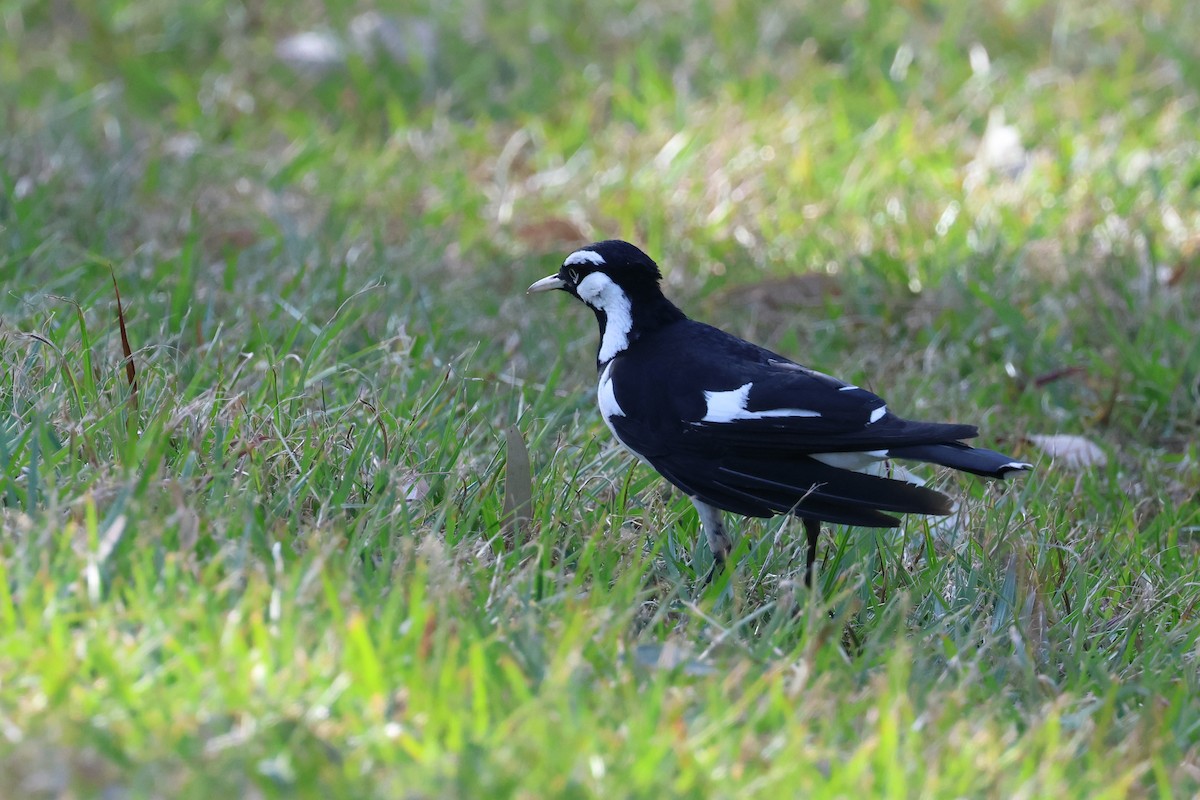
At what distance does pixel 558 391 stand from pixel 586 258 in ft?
2.25

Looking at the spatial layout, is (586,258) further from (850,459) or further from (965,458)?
(965,458)

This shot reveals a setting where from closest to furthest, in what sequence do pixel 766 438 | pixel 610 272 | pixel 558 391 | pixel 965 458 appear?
pixel 965 458 < pixel 766 438 < pixel 610 272 < pixel 558 391

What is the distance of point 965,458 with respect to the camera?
2777 mm

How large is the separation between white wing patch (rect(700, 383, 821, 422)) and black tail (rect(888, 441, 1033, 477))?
190 mm

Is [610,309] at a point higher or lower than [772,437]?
higher

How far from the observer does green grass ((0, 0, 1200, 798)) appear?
2033mm

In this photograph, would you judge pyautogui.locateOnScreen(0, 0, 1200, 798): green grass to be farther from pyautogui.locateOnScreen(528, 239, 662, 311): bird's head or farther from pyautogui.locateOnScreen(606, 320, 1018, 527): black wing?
pyautogui.locateOnScreen(528, 239, 662, 311): bird's head

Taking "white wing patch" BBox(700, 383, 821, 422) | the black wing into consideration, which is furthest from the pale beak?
"white wing patch" BBox(700, 383, 821, 422)

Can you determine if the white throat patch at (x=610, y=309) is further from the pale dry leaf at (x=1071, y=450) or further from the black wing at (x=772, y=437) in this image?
the pale dry leaf at (x=1071, y=450)

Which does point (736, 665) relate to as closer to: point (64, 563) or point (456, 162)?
point (64, 563)

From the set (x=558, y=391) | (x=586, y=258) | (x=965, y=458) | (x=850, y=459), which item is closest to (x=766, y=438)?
(x=850, y=459)

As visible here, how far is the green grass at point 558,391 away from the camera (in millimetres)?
2033

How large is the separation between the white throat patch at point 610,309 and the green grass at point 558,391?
0.73 ft

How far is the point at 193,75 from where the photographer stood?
6.46 meters
